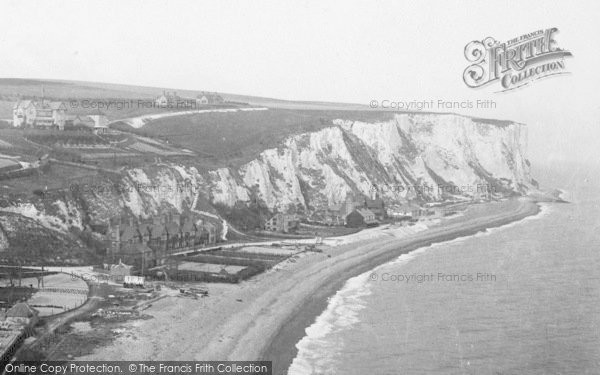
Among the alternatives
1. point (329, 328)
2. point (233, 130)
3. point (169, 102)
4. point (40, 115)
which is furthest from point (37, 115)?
point (329, 328)

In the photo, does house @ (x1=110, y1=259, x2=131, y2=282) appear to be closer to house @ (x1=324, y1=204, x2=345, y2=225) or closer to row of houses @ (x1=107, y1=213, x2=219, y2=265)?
row of houses @ (x1=107, y1=213, x2=219, y2=265)

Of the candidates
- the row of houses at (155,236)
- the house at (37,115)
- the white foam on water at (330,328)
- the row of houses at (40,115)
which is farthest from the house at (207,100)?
the white foam on water at (330,328)

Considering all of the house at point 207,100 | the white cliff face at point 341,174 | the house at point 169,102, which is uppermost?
the house at point 207,100

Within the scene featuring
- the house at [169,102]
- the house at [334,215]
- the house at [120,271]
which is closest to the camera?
the house at [120,271]

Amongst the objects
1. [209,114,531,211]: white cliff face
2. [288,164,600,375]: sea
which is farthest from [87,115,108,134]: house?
[288,164,600,375]: sea

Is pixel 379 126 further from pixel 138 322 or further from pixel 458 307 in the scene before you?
pixel 138 322

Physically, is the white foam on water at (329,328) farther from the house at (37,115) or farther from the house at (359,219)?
the house at (37,115)
